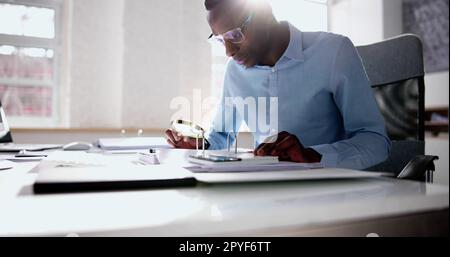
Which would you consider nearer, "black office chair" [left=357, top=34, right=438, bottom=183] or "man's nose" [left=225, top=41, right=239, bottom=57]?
"man's nose" [left=225, top=41, right=239, bottom=57]

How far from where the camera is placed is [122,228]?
22 cm

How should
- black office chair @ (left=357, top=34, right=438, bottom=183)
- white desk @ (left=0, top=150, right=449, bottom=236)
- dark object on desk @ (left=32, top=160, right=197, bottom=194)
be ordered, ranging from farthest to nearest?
1. black office chair @ (left=357, top=34, right=438, bottom=183)
2. dark object on desk @ (left=32, top=160, right=197, bottom=194)
3. white desk @ (left=0, top=150, right=449, bottom=236)

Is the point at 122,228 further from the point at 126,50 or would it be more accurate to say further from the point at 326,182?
the point at 126,50

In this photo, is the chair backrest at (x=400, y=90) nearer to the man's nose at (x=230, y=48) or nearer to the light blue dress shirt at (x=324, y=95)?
the light blue dress shirt at (x=324, y=95)

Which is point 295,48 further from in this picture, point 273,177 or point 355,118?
point 273,177

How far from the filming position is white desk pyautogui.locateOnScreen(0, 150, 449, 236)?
23 centimetres

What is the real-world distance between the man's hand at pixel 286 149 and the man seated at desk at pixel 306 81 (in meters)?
0.18

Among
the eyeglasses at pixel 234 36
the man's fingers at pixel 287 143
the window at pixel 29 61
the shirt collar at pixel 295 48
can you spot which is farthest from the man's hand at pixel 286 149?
the window at pixel 29 61

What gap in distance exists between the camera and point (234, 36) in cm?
89

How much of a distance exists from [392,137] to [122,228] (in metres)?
1.10

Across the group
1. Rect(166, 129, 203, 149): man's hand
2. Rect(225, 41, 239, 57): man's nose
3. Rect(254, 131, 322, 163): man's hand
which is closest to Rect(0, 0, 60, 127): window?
Rect(166, 129, 203, 149): man's hand

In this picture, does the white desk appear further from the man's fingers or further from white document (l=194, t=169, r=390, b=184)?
the man's fingers

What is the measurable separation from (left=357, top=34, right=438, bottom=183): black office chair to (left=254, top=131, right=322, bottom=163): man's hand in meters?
0.57

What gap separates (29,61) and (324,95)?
2369mm
